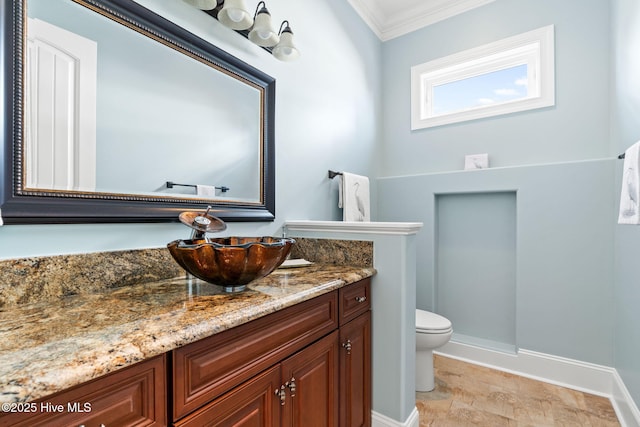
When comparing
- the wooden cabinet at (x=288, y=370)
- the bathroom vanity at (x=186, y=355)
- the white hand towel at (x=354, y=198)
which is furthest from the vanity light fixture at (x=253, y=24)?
the wooden cabinet at (x=288, y=370)

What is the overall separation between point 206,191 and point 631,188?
196 centimetres

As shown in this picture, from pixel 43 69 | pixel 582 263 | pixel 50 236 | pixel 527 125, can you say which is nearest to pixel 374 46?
pixel 527 125

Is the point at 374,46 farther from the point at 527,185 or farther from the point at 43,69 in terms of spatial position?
the point at 43,69

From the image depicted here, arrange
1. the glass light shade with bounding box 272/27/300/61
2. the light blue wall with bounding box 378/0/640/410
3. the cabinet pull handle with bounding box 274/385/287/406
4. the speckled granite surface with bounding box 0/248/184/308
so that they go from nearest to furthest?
1. the speckled granite surface with bounding box 0/248/184/308
2. the cabinet pull handle with bounding box 274/385/287/406
3. the glass light shade with bounding box 272/27/300/61
4. the light blue wall with bounding box 378/0/640/410

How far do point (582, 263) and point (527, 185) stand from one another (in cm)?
62

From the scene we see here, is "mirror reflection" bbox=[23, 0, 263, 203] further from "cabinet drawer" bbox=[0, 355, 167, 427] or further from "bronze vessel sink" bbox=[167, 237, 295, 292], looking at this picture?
"cabinet drawer" bbox=[0, 355, 167, 427]

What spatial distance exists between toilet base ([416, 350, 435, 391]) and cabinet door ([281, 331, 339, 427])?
3.12 feet

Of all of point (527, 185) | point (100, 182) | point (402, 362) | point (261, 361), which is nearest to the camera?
point (261, 361)

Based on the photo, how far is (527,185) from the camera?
2.18 m

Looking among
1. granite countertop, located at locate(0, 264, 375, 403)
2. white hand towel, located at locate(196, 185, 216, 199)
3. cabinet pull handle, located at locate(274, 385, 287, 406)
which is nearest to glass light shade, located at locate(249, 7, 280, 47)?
white hand towel, located at locate(196, 185, 216, 199)

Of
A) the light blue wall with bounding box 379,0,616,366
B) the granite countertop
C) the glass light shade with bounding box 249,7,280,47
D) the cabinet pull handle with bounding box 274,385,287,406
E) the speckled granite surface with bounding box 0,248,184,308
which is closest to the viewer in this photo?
the granite countertop

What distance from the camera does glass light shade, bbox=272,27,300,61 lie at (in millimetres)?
1603

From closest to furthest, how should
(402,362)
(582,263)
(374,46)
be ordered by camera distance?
(402,362) → (582,263) → (374,46)

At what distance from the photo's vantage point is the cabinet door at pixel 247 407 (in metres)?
0.74
